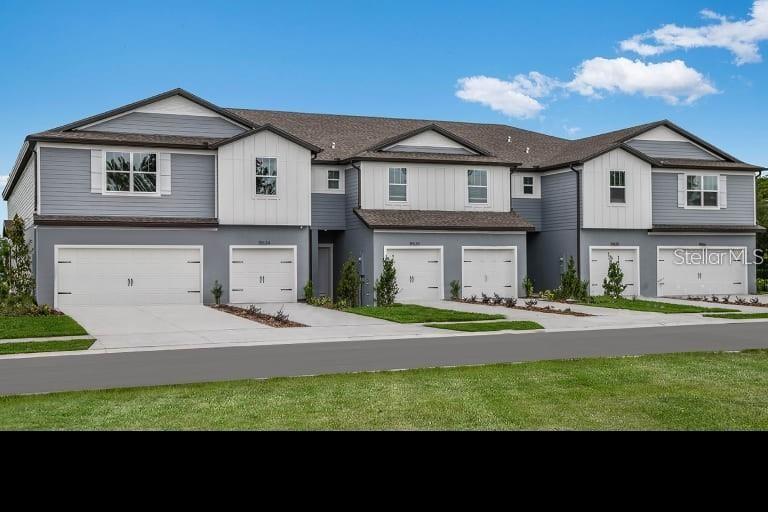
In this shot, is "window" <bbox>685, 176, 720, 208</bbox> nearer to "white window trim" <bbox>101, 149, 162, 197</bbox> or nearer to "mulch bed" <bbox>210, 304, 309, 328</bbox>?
"mulch bed" <bbox>210, 304, 309, 328</bbox>

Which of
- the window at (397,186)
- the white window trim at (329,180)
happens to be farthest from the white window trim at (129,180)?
the window at (397,186)

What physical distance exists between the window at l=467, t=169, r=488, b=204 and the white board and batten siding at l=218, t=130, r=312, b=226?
7168 mm

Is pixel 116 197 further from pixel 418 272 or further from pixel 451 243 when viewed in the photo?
pixel 451 243

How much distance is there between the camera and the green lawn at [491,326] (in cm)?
2123

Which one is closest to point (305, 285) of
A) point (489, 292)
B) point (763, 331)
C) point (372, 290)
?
point (372, 290)

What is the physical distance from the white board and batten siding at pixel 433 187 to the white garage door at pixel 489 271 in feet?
6.82

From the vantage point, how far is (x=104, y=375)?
13320 millimetres

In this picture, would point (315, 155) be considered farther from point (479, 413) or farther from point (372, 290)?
point (479, 413)

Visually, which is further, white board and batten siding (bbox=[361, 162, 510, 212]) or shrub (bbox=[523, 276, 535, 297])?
shrub (bbox=[523, 276, 535, 297])

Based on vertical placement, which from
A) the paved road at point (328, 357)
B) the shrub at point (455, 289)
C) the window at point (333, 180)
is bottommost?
the paved road at point (328, 357)

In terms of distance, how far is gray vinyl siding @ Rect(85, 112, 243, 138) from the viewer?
30.4 m

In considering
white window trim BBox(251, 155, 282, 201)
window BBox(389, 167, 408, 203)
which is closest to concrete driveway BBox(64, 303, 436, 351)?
white window trim BBox(251, 155, 282, 201)

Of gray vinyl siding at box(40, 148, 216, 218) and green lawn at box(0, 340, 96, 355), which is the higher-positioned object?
gray vinyl siding at box(40, 148, 216, 218)

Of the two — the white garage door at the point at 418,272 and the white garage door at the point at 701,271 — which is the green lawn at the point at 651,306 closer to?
the white garage door at the point at 418,272
